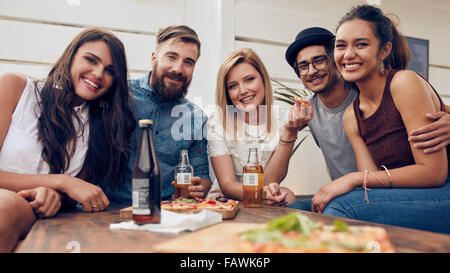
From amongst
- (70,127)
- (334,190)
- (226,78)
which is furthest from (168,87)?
(334,190)

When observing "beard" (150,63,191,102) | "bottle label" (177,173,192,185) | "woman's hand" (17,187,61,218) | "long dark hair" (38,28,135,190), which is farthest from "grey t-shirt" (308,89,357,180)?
"woman's hand" (17,187,61,218)

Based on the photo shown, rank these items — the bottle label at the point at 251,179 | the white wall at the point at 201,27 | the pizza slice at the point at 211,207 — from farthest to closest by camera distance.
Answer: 1. the white wall at the point at 201,27
2. the bottle label at the point at 251,179
3. the pizza slice at the point at 211,207

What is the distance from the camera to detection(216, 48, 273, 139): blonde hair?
2182 millimetres

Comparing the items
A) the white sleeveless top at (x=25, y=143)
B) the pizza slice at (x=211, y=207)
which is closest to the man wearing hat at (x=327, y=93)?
the pizza slice at (x=211, y=207)

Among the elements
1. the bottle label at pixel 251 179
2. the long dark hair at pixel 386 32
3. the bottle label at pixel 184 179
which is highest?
the long dark hair at pixel 386 32

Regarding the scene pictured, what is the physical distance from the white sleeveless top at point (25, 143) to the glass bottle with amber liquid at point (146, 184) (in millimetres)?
748

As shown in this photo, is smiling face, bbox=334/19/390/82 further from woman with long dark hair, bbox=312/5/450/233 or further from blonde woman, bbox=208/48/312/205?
blonde woman, bbox=208/48/312/205

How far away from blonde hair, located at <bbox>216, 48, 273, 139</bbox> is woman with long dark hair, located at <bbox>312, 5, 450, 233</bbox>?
0.59 meters

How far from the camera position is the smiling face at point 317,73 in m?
2.04

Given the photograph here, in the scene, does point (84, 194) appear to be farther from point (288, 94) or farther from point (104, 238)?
point (288, 94)

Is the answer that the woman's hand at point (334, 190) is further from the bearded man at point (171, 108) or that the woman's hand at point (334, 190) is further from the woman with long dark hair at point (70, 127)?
the woman with long dark hair at point (70, 127)

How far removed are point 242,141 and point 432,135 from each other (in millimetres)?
1100

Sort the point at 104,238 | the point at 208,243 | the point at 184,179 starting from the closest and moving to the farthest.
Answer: the point at 208,243, the point at 104,238, the point at 184,179

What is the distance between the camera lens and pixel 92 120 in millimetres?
1673
